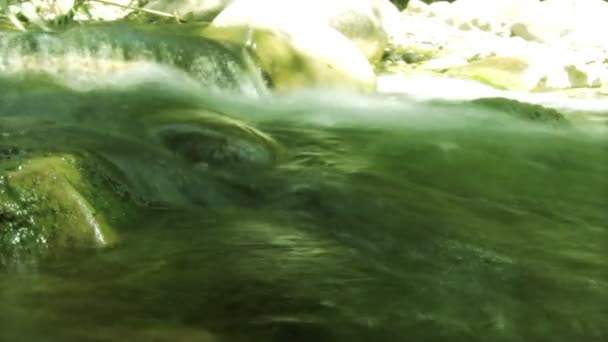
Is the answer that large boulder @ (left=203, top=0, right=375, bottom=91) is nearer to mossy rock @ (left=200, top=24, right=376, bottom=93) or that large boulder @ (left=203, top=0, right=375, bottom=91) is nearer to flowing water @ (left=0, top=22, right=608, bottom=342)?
mossy rock @ (left=200, top=24, right=376, bottom=93)

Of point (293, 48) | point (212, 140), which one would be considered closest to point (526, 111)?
point (293, 48)

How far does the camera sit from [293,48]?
869 centimetres

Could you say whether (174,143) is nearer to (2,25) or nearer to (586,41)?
(2,25)

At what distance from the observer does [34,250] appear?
288 cm

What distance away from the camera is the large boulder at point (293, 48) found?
8539 millimetres

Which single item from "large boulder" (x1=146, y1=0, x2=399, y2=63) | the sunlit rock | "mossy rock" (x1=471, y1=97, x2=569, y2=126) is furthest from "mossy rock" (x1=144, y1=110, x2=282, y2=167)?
the sunlit rock

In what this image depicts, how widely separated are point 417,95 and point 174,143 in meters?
5.37

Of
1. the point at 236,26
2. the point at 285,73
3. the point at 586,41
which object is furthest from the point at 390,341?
the point at 586,41

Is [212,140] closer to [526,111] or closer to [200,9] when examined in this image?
[526,111]

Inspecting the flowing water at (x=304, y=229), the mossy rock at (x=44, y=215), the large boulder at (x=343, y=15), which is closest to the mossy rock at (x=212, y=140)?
the flowing water at (x=304, y=229)

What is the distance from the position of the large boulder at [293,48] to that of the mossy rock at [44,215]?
537 cm

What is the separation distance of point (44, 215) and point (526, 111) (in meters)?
5.96

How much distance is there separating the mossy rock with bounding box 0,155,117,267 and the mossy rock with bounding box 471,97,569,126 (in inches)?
219

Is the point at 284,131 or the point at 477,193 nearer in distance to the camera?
the point at 477,193
